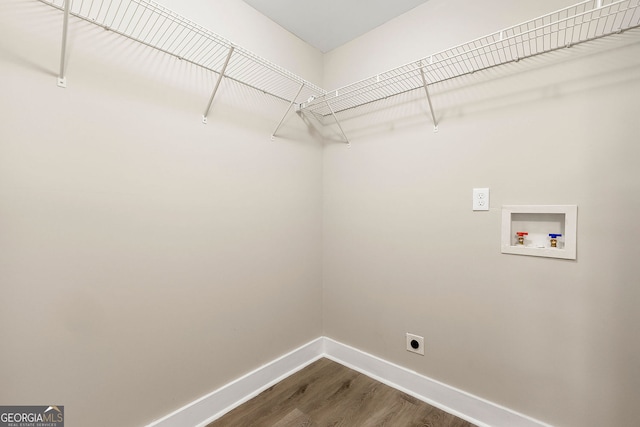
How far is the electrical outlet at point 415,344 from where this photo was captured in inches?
64.4

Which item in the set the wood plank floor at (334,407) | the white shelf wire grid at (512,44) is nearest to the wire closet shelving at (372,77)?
the white shelf wire grid at (512,44)

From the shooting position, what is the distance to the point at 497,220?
1.37 m

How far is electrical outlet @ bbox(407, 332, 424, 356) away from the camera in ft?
5.37

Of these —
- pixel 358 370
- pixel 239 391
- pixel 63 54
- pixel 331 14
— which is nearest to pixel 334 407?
pixel 358 370

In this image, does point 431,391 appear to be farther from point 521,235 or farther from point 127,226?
point 127,226

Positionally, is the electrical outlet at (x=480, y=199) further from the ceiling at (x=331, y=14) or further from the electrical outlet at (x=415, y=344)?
the ceiling at (x=331, y=14)

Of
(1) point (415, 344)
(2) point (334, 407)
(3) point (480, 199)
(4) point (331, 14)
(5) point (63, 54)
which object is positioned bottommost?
(2) point (334, 407)

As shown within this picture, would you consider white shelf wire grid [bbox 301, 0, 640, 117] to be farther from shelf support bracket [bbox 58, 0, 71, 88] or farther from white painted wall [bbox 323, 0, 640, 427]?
shelf support bracket [bbox 58, 0, 71, 88]

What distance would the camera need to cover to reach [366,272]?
190 cm

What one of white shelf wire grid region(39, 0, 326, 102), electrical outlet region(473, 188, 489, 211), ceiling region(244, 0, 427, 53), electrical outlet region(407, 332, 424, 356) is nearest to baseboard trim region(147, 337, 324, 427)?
electrical outlet region(407, 332, 424, 356)

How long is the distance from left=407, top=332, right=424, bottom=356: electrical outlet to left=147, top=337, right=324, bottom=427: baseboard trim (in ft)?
2.38

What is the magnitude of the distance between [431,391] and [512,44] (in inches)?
75.1

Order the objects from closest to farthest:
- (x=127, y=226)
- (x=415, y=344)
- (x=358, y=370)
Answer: (x=127, y=226) < (x=415, y=344) < (x=358, y=370)

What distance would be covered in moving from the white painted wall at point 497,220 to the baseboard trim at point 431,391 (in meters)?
0.04
